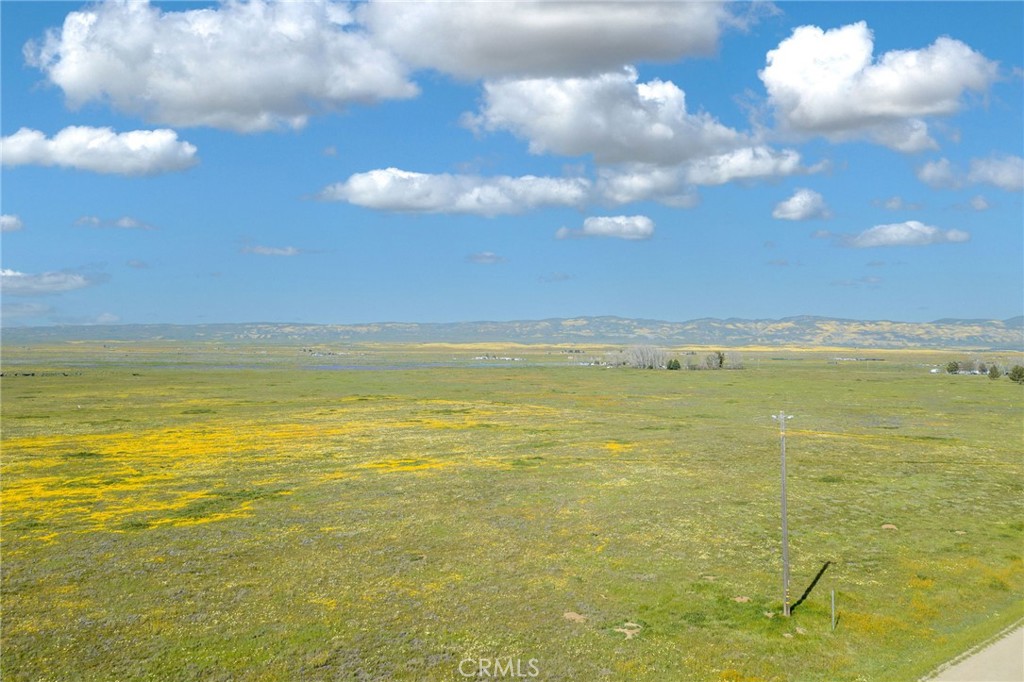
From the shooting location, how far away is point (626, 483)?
45.7 metres

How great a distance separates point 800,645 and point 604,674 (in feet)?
22.5

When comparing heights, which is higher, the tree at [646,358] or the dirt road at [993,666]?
the tree at [646,358]

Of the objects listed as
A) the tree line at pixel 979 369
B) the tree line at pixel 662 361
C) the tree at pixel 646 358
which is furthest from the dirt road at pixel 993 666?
the tree at pixel 646 358

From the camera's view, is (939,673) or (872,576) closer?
(939,673)

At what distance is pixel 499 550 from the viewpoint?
31.9 metres

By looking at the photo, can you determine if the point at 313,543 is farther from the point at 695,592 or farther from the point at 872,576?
the point at 872,576

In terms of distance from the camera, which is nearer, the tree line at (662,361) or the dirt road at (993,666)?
the dirt road at (993,666)

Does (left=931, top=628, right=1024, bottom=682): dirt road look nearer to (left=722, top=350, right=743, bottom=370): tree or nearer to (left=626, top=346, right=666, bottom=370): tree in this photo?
(left=626, top=346, right=666, bottom=370): tree

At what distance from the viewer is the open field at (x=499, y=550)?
22.3m

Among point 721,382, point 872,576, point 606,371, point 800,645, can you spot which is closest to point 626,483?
point 872,576

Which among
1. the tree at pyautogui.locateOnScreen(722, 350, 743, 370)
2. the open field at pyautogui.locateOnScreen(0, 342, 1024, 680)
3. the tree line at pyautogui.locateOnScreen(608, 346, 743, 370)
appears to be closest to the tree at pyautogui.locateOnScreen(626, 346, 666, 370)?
the tree line at pyautogui.locateOnScreen(608, 346, 743, 370)

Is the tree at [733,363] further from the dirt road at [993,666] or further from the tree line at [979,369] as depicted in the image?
the dirt road at [993,666]

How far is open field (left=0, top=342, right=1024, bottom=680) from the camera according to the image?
877 inches

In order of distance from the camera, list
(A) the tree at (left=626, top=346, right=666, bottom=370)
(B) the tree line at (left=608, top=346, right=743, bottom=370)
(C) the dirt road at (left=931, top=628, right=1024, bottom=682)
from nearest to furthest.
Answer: (C) the dirt road at (left=931, top=628, right=1024, bottom=682), (B) the tree line at (left=608, top=346, right=743, bottom=370), (A) the tree at (left=626, top=346, right=666, bottom=370)
